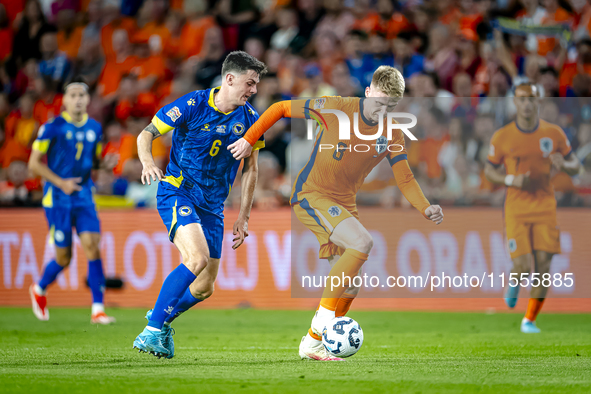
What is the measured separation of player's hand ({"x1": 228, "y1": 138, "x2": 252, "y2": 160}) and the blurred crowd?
3499 millimetres

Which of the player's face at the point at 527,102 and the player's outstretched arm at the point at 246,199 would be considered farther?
the player's face at the point at 527,102

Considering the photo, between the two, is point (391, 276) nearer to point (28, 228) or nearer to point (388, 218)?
point (388, 218)

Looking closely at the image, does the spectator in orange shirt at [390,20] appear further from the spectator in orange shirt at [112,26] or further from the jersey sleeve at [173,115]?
the jersey sleeve at [173,115]

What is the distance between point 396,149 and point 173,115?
6.36ft

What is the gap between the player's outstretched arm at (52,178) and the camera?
31.8 feet

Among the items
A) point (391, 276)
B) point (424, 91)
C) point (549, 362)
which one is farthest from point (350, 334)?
point (424, 91)

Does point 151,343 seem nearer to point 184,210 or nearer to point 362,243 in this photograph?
point 184,210

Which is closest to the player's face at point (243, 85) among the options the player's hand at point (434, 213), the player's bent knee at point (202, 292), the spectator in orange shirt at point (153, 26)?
the player's bent knee at point (202, 292)

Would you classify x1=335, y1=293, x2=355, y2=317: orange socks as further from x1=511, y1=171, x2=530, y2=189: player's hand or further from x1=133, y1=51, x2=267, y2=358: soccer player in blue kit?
x1=511, y1=171, x2=530, y2=189: player's hand

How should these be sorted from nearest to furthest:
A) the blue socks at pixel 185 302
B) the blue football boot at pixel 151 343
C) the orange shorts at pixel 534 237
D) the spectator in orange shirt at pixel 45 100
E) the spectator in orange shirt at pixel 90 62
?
the blue football boot at pixel 151 343
the blue socks at pixel 185 302
the orange shorts at pixel 534 237
the spectator in orange shirt at pixel 45 100
the spectator in orange shirt at pixel 90 62

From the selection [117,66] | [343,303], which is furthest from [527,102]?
[117,66]

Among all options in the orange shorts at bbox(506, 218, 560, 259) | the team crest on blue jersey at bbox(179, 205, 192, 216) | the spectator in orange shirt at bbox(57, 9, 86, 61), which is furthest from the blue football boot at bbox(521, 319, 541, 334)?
the spectator in orange shirt at bbox(57, 9, 86, 61)

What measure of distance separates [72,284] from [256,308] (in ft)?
9.65

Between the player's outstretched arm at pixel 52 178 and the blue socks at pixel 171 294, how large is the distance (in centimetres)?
404
